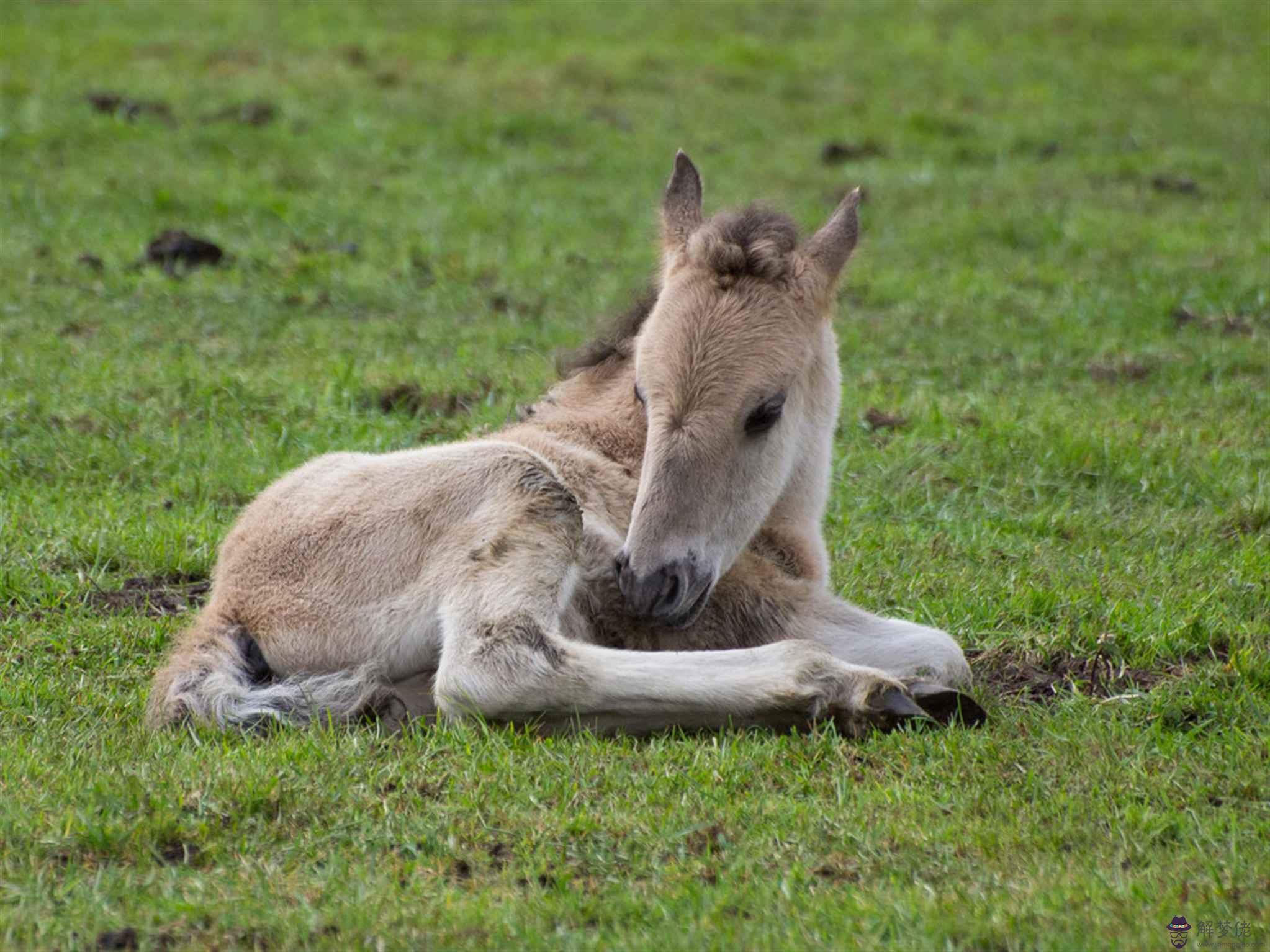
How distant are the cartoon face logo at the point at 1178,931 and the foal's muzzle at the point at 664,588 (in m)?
1.81

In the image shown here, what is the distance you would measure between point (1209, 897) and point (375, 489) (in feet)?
9.13

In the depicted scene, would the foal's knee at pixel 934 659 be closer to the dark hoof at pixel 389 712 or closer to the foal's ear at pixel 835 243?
the foal's ear at pixel 835 243

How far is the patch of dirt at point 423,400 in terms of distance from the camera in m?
8.00

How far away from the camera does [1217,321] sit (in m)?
10.0

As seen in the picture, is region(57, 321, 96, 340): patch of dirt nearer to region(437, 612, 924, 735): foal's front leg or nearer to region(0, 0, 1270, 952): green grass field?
region(0, 0, 1270, 952): green grass field

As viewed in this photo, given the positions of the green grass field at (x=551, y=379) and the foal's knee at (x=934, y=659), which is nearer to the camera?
the green grass field at (x=551, y=379)

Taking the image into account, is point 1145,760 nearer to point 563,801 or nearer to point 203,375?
point 563,801

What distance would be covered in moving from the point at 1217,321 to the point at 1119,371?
1376mm

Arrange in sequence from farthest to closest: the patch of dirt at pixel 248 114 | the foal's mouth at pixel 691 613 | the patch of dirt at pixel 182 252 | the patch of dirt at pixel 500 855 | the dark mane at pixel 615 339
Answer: the patch of dirt at pixel 248 114 → the patch of dirt at pixel 182 252 → the dark mane at pixel 615 339 → the foal's mouth at pixel 691 613 → the patch of dirt at pixel 500 855

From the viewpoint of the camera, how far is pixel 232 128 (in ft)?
45.3

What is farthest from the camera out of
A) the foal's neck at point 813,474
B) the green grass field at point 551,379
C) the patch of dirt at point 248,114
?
the patch of dirt at point 248,114

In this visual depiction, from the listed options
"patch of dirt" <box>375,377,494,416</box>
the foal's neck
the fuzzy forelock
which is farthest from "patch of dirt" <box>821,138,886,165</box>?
the fuzzy forelock

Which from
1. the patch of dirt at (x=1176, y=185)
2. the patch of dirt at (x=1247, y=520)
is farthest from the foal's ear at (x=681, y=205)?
the patch of dirt at (x=1176, y=185)

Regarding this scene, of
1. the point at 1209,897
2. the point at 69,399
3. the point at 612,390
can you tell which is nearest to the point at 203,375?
the point at 69,399
